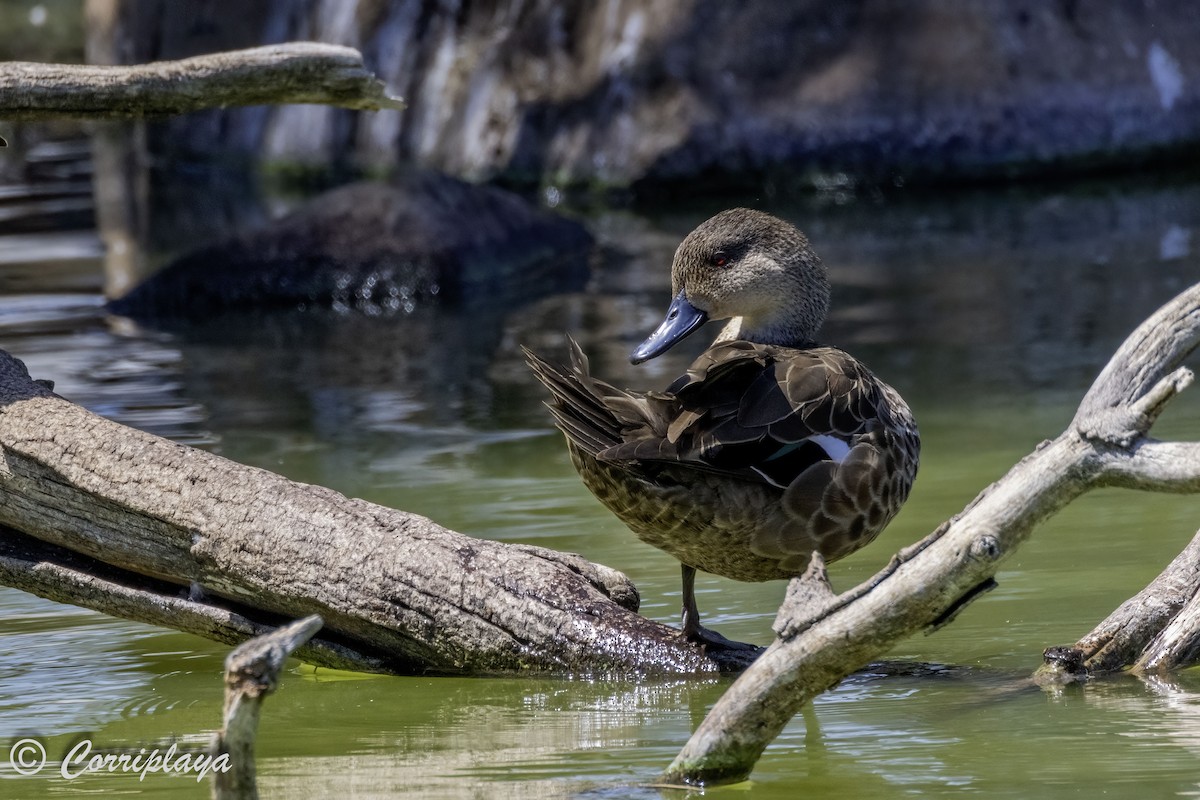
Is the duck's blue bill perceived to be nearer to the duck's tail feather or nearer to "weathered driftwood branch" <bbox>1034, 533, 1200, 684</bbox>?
the duck's tail feather

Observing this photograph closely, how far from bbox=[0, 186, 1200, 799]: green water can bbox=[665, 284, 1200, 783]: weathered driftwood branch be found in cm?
32

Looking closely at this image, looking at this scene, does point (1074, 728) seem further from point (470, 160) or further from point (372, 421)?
point (470, 160)

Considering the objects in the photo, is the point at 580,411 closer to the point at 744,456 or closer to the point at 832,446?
the point at 744,456

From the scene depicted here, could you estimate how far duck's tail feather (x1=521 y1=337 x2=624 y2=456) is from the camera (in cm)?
446

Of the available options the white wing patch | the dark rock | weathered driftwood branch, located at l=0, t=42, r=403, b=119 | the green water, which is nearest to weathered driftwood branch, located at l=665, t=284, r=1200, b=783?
the green water

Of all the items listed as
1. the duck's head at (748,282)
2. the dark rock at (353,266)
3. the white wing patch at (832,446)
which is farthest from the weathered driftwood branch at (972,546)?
the dark rock at (353,266)

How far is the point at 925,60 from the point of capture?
15.3 metres

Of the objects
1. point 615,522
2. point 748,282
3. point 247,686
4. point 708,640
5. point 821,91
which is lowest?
point 615,522

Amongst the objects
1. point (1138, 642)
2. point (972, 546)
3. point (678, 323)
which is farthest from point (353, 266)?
point (972, 546)

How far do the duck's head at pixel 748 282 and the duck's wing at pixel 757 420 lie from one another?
2.36 ft

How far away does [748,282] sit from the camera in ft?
17.4

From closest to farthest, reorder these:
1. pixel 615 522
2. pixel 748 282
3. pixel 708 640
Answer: pixel 708 640, pixel 748 282, pixel 615 522

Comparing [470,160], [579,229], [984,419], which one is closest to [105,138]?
[470,160]

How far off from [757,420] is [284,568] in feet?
4.28
